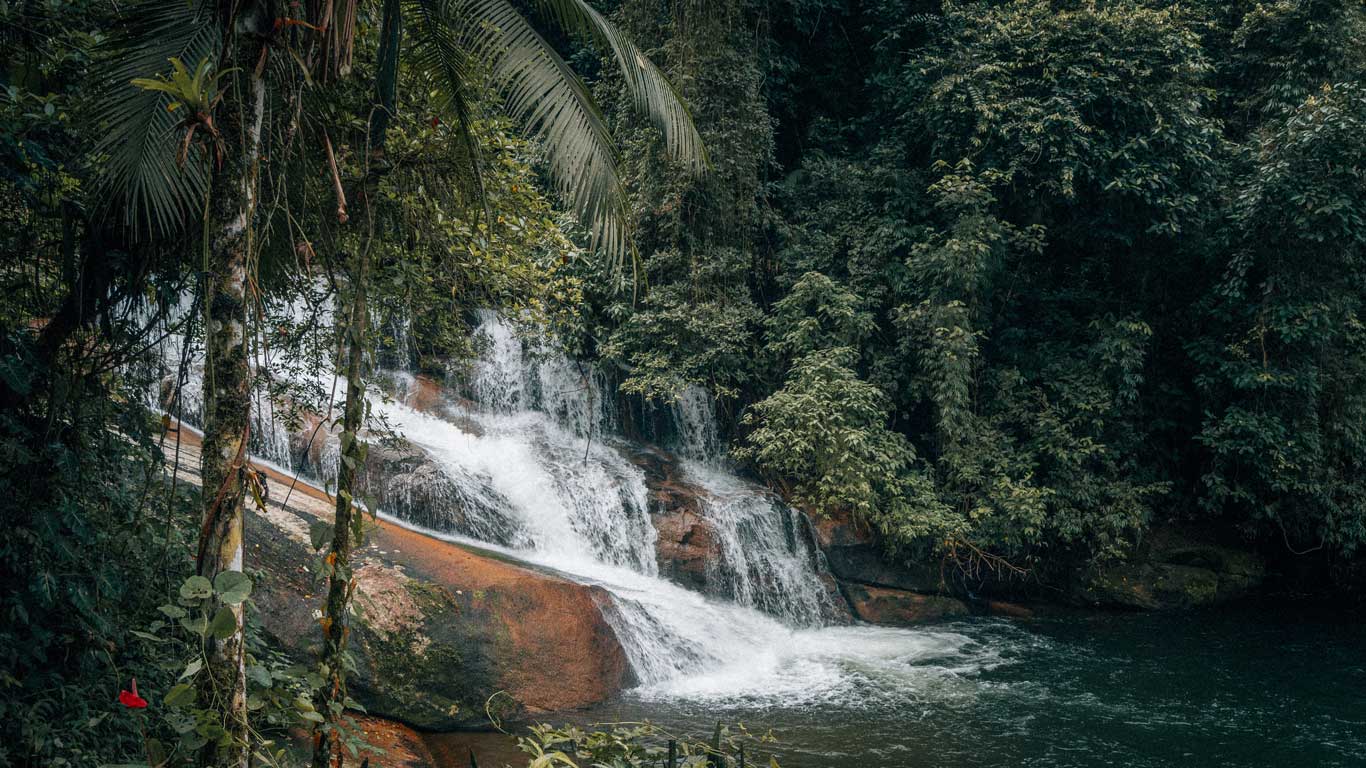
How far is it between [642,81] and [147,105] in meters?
2.52

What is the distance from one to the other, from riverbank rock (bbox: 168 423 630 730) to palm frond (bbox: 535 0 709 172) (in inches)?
144

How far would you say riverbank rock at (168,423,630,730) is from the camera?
22.0 ft

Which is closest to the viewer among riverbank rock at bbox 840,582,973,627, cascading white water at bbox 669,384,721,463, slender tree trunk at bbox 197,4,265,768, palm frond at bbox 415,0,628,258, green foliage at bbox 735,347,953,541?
slender tree trunk at bbox 197,4,265,768

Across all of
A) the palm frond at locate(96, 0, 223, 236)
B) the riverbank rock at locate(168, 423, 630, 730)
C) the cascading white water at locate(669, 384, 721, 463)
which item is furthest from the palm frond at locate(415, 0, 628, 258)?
the cascading white water at locate(669, 384, 721, 463)

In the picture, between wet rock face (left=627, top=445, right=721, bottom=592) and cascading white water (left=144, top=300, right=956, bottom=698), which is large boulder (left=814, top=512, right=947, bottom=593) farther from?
wet rock face (left=627, top=445, right=721, bottom=592)

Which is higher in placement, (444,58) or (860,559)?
(444,58)

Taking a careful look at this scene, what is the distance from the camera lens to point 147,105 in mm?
3217

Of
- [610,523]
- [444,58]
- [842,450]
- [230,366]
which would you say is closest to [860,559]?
[842,450]

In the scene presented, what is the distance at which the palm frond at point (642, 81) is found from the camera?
4531 millimetres

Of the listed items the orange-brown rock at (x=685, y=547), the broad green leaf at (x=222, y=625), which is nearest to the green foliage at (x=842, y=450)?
the orange-brown rock at (x=685, y=547)

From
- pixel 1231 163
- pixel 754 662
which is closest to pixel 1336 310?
pixel 1231 163

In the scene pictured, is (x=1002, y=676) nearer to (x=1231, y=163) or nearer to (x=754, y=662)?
(x=754, y=662)

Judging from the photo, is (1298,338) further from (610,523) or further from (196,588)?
(196,588)

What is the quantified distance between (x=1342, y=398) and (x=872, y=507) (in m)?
7.50
